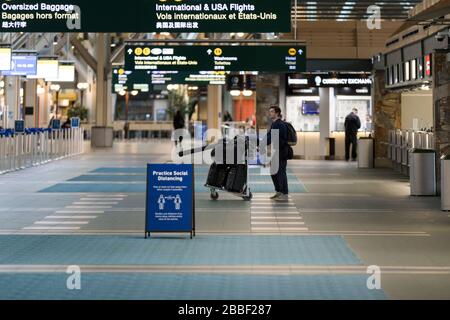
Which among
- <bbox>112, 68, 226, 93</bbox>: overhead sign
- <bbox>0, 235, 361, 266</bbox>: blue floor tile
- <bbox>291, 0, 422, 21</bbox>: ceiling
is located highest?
<bbox>291, 0, 422, 21</bbox>: ceiling

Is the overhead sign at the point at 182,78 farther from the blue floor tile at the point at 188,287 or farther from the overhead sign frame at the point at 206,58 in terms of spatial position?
the blue floor tile at the point at 188,287

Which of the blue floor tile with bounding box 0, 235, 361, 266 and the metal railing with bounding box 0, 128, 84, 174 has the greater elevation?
the metal railing with bounding box 0, 128, 84, 174

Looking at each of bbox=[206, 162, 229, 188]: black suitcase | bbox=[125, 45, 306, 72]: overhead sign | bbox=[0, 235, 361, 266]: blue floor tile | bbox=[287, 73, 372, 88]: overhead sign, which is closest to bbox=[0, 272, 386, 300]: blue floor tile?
bbox=[0, 235, 361, 266]: blue floor tile

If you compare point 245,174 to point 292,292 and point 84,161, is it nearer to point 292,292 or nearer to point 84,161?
point 292,292

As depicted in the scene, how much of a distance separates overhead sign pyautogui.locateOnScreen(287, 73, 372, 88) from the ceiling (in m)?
5.22

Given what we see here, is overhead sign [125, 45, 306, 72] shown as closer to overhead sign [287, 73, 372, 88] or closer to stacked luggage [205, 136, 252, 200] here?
stacked luggage [205, 136, 252, 200]

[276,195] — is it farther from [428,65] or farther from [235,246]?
[235,246]

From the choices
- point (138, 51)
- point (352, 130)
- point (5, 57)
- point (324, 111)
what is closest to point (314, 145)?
point (324, 111)

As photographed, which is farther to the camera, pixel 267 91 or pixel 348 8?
pixel 267 91

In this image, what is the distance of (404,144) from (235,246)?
13.1m

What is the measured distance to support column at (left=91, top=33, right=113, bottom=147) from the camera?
39625mm

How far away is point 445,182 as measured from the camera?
45.7ft

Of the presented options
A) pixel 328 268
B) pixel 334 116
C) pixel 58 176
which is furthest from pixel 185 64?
pixel 328 268

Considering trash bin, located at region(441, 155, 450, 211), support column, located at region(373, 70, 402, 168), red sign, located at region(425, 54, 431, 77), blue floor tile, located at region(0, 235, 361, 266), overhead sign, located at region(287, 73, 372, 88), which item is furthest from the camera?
overhead sign, located at region(287, 73, 372, 88)
